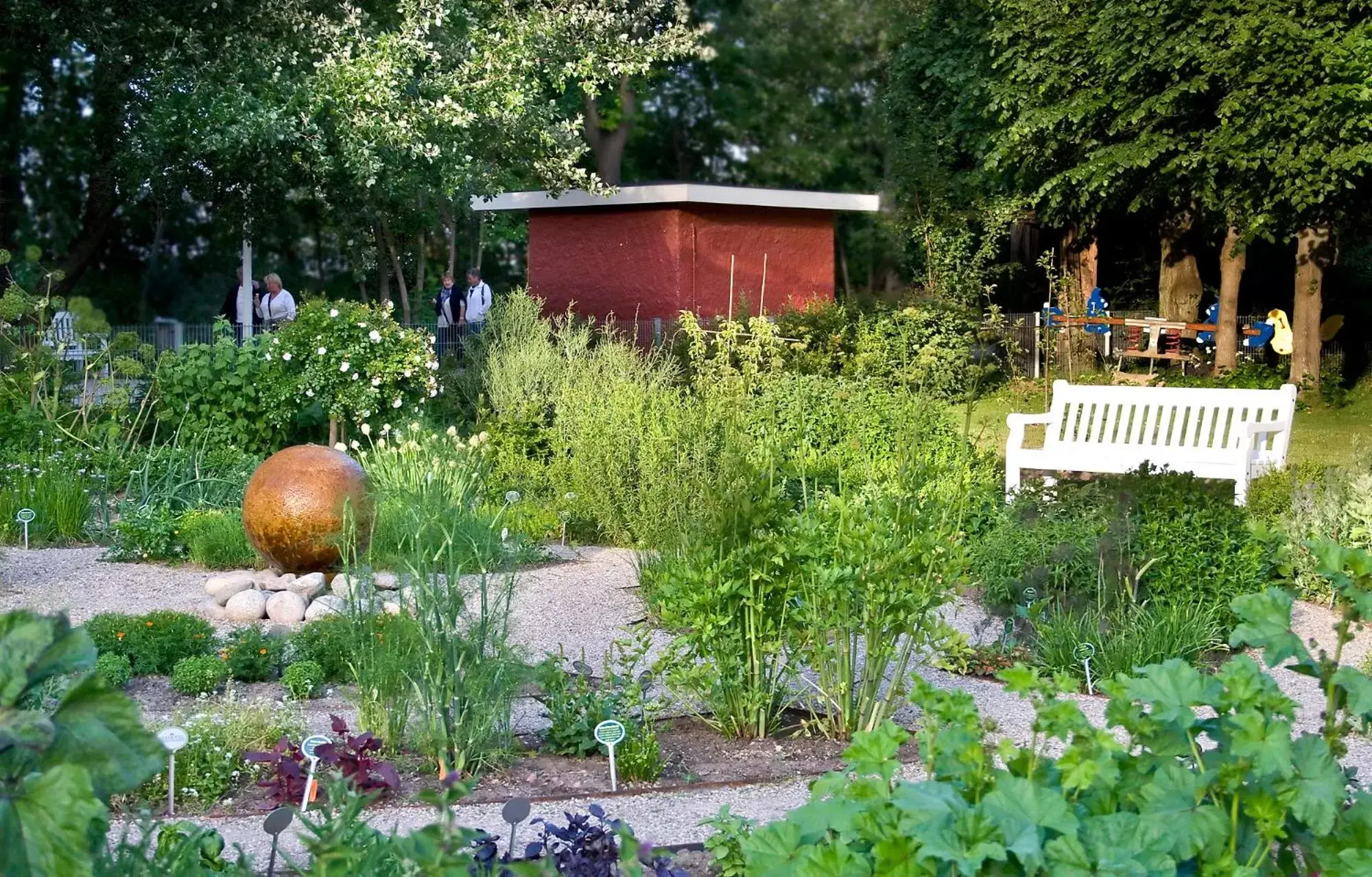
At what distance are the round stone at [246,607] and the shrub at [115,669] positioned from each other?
139cm

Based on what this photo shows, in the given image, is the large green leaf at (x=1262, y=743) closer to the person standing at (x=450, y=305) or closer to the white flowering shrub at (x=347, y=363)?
the white flowering shrub at (x=347, y=363)

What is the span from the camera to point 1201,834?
92.7 inches

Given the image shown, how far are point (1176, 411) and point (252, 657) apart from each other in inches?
254

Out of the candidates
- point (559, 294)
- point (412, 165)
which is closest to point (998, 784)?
point (412, 165)

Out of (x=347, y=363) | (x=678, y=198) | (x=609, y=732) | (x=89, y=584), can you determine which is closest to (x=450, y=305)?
(x=678, y=198)

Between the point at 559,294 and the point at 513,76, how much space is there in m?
4.44

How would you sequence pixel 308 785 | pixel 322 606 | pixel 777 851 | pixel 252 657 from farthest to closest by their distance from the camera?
pixel 322 606
pixel 252 657
pixel 308 785
pixel 777 851

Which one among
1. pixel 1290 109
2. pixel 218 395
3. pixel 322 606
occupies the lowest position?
pixel 322 606

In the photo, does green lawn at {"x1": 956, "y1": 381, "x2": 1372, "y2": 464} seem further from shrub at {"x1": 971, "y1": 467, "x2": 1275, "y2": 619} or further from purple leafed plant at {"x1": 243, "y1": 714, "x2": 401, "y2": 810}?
purple leafed plant at {"x1": 243, "y1": 714, "x2": 401, "y2": 810}

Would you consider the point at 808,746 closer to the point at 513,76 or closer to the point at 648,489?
the point at 648,489

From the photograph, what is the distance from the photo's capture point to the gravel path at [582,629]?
4051mm

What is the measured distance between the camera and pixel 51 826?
1688 millimetres

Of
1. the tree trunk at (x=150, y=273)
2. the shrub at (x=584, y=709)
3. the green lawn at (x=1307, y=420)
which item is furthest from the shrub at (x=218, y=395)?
the tree trunk at (x=150, y=273)

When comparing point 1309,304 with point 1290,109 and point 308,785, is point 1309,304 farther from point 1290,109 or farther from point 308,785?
point 308,785
